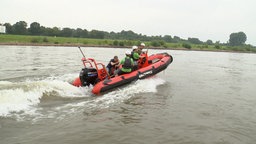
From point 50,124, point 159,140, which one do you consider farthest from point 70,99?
point 159,140

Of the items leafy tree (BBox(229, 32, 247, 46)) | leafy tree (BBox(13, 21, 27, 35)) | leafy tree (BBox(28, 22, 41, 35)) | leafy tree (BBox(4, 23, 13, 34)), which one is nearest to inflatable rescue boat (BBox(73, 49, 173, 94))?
leafy tree (BBox(28, 22, 41, 35))

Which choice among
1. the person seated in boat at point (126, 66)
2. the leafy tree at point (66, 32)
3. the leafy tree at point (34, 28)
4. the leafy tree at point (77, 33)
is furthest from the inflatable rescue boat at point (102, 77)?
the leafy tree at point (77, 33)

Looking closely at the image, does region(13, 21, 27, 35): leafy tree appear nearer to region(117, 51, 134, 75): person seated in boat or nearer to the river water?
region(117, 51, 134, 75): person seated in boat

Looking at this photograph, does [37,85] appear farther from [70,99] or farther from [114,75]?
[114,75]

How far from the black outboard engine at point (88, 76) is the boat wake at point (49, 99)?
→ 0.25 m

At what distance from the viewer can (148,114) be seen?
6.82m

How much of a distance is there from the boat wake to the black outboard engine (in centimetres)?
25

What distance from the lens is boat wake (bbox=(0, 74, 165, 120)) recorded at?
6382mm

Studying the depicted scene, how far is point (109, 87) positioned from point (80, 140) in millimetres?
3822

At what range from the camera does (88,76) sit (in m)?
9.20

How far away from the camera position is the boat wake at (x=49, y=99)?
6382 millimetres

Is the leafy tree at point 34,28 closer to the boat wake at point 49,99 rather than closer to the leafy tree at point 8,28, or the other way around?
the leafy tree at point 8,28

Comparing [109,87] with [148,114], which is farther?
[109,87]

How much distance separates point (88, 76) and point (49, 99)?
1.92m
